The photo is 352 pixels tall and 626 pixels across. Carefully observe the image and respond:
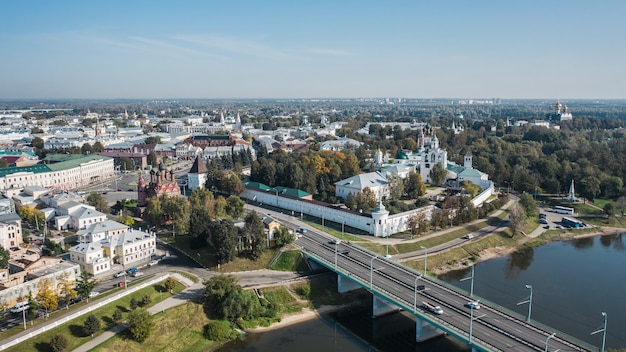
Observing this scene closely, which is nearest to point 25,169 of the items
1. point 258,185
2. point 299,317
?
point 258,185

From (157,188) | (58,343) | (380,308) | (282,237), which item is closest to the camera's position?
(58,343)

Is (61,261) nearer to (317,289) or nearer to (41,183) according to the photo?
(317,289)

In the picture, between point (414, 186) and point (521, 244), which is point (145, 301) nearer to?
point (521, 244)

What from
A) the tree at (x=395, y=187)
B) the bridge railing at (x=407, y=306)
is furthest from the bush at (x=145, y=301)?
the tree at (x=395, y=187)

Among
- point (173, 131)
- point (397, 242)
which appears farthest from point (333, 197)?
point (173, 131)

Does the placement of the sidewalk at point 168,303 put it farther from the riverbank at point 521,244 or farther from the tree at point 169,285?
the riverbank at point 521,244

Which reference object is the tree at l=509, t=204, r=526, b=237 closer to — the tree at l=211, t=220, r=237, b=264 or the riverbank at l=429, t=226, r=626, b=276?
the riverbank at l=429, t=226, r=626, b=276
